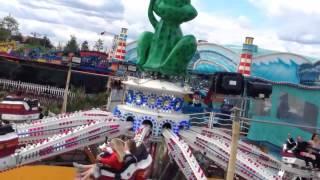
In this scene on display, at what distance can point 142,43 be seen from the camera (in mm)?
13664

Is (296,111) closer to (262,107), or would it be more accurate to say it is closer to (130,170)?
(262,107)

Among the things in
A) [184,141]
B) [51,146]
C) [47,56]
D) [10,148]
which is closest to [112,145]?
[10,148]

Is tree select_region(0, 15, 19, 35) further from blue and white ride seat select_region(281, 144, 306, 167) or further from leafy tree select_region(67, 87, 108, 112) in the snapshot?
blue and white ride seat select_region(281, 144, 306, 167)

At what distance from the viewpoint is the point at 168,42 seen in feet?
43.7

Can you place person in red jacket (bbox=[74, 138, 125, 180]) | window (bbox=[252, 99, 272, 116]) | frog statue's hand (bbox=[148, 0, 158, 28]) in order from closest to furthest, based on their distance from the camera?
person in red jacket (bbox=[74, 138, 125, 180])
frog statue's hand (bbox=[148, 0, 158, 28])
window (bbox=[252, 99, 272, 116])

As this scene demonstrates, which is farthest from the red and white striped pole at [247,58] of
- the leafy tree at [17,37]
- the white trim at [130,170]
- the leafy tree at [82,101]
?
Result: the leafy tree at [17,37]

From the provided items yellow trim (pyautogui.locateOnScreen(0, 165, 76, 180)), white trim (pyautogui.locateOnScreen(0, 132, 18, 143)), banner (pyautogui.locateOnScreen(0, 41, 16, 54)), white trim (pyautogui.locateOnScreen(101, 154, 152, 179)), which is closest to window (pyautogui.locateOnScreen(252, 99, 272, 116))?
yellow trim (pyautogui.locateOnScreen(0, 165, 76, 180))

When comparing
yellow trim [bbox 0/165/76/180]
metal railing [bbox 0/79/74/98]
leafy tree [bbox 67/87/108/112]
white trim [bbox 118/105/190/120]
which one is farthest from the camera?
metal railing [bbox 0/79/74/98]

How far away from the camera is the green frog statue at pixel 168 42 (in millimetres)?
12766

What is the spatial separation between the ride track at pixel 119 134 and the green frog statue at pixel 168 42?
1628mm

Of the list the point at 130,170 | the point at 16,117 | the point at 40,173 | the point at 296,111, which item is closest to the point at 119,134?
the point at 40,173

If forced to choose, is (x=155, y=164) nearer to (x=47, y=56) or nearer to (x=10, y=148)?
(x=10, y=148)

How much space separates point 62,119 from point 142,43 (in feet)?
9.52

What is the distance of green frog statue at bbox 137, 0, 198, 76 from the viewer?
41.9 feet
